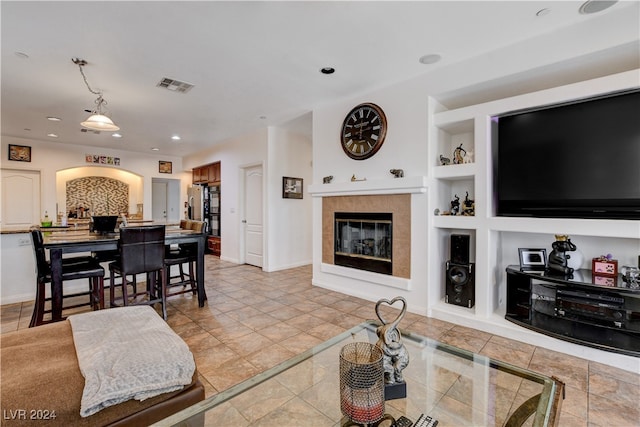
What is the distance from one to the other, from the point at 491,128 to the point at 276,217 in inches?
150

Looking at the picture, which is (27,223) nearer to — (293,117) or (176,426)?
(293,117)

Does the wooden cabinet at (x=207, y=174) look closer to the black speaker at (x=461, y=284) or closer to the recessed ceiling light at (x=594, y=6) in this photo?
the black speaker at (x=461, y=284)

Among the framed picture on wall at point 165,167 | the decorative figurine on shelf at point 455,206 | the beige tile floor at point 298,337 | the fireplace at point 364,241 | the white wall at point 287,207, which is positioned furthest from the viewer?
the framed picture on wall at point 165,167

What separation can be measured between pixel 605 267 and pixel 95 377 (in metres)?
3.66

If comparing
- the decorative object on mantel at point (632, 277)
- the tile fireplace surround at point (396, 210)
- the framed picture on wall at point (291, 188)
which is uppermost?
the framed picture on wall at point (291, 188)

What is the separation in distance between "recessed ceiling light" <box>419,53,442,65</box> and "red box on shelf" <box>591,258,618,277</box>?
7.85ft

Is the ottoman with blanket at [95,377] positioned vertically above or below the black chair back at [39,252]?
below

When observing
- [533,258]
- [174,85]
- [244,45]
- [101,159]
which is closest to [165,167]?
[101,159]

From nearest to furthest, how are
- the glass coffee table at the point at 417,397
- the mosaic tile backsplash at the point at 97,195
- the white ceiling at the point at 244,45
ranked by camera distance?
the glass coffee table at the point at 417,397 < the white ceiling at the point at 244,45 < the mosaic tile backsplash at the point at 97,195

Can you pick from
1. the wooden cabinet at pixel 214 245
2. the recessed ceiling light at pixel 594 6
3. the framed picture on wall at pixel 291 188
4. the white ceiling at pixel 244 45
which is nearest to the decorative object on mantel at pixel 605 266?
the white ceiling at pixel 244 45

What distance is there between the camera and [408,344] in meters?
1.82

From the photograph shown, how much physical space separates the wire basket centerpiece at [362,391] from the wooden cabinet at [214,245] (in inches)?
253

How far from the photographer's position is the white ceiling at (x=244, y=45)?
7.47ft

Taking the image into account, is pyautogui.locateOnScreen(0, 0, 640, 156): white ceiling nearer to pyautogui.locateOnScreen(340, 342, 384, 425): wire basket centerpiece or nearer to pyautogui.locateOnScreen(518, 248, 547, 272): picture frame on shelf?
pyautogui.locateOnScreen(518, 248, 547, 272): picture frame on shelf
